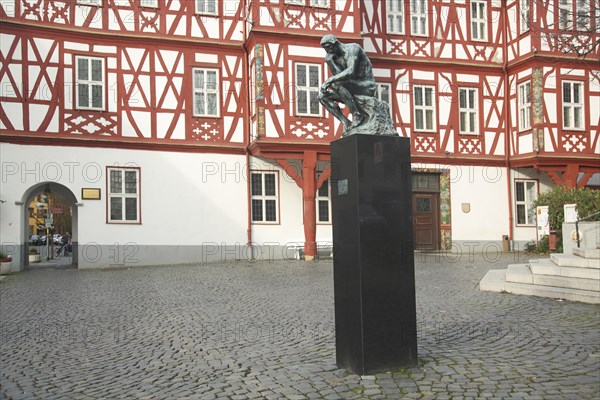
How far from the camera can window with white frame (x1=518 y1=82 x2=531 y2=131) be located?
22.5 m

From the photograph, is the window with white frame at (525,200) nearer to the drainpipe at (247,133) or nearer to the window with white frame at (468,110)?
the window with white frame at (468,110)

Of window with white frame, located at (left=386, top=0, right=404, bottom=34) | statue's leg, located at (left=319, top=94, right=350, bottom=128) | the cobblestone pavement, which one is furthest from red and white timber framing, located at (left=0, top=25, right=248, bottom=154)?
Answer: statue's leg, located at (left=319, top=94, right=350, bottom=128)

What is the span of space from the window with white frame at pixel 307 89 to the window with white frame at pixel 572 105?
9.64 metres

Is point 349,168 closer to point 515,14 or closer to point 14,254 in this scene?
point 14,254

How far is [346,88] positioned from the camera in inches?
238

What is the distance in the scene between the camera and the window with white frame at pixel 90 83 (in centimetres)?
1905

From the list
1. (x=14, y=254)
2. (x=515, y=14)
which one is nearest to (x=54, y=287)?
(x=14, y=254)

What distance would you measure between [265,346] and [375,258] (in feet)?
6.66

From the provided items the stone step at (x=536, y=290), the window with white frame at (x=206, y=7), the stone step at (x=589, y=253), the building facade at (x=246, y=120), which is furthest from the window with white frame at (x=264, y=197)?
the stone step at (x=589, y=253)

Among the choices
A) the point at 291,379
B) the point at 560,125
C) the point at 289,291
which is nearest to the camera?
the point at 291,379

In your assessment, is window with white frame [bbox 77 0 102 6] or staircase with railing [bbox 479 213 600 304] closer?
staircase with railing [bbox 479 213 600 304]

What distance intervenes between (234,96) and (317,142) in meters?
3.44

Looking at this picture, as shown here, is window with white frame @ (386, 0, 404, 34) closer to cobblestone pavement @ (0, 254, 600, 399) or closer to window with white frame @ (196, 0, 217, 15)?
window with white frame @ (196, 0, 217, 15)

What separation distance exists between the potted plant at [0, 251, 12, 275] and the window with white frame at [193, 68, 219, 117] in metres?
7.32
